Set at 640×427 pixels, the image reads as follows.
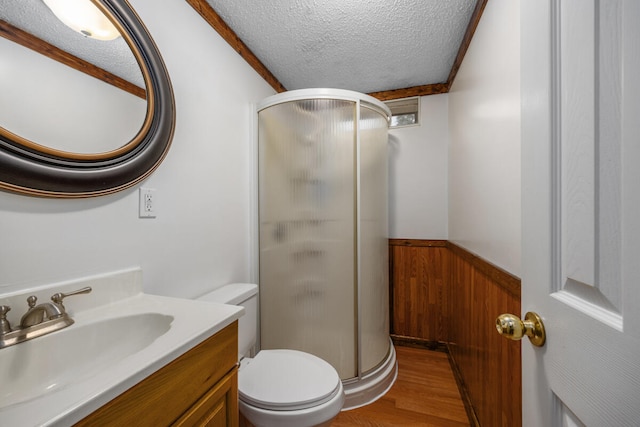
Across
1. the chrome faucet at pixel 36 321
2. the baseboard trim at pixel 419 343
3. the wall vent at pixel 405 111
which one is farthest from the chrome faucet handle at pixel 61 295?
the wall vent at pixel 405 111

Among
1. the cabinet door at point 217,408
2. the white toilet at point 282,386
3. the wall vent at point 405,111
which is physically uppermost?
the wall vent at point 405,111

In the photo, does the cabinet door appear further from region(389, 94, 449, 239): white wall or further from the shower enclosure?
region(389, 94, 449, 239): white wall

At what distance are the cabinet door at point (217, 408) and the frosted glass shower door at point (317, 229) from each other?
0.88 metres

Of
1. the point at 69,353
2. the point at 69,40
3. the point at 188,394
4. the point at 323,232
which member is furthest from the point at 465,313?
the point at 69,40

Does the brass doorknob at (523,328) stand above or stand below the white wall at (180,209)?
below

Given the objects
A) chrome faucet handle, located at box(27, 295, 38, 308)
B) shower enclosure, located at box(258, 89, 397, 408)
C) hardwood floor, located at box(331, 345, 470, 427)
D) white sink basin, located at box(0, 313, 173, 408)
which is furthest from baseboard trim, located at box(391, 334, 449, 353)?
chrome faucet handle, located at box(27, 295, 38, 308)

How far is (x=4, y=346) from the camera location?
639 mm

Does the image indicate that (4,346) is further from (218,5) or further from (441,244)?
(441,244)

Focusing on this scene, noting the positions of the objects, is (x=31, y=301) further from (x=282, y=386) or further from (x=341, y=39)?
(x=341, y=39)

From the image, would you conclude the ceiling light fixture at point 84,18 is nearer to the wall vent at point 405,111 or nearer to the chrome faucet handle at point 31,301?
the chrome faucet handle at point 31,301

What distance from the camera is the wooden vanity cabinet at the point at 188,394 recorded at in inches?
21.0

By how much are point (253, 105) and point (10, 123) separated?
1.33 meters

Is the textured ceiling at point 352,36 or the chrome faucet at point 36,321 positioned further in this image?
the textured ceiling at point 352,36

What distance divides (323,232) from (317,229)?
0.04 m
